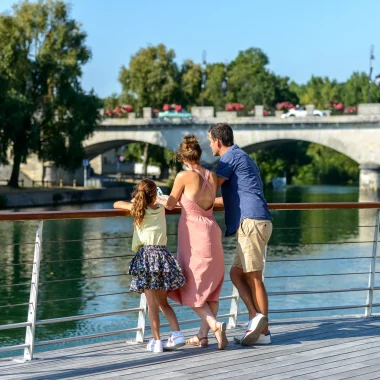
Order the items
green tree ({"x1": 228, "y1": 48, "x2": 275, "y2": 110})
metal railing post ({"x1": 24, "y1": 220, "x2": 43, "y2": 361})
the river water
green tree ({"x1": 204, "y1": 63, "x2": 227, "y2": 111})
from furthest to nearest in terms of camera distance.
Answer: green tree ({"x1": 228, "y1": 48, "x2": 275, "y2": 110}) → green tree ({"x1": 204, "y1": 63, "x2": 227, "y2": 111}) → the river water → metal railing post ({"x1": 24, "y1": 220, "x2": 43, "y2": 361})

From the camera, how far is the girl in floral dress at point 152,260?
5.45 m

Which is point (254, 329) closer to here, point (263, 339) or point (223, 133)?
point (263, 339)

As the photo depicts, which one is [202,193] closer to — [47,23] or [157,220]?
[157,220]

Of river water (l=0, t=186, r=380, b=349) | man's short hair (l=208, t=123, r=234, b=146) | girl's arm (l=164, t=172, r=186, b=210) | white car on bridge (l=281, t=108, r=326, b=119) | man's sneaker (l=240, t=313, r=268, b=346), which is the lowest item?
river water (l=0, t=186, r=380, b=349)

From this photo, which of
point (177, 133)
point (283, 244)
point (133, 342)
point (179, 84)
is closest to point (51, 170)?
point (177, 133)

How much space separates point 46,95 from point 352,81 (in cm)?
5425

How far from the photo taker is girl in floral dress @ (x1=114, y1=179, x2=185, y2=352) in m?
5.45

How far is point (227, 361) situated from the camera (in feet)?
17.2

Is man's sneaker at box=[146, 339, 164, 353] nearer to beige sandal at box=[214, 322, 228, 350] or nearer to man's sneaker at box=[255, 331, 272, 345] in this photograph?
beige sandal at box=[214, 322, 228, 350]

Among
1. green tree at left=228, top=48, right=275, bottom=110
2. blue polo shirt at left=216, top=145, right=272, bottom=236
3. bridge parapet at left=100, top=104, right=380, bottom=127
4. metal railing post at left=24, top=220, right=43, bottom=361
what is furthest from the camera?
green tree at left=228, top=48, right=275, bottom=110

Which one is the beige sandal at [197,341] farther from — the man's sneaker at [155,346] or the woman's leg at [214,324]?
the man's sneaker at [155,346]

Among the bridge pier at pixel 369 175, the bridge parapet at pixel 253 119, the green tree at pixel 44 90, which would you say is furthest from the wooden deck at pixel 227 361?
the bridge pier at pixel 369 175

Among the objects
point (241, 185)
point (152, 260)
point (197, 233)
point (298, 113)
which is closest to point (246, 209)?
point (241, 185)

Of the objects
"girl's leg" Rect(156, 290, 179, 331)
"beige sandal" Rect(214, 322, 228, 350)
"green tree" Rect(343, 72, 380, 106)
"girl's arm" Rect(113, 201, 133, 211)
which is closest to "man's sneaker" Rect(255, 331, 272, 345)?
"beige sandal" Rect(214, 322, 228, 350)
